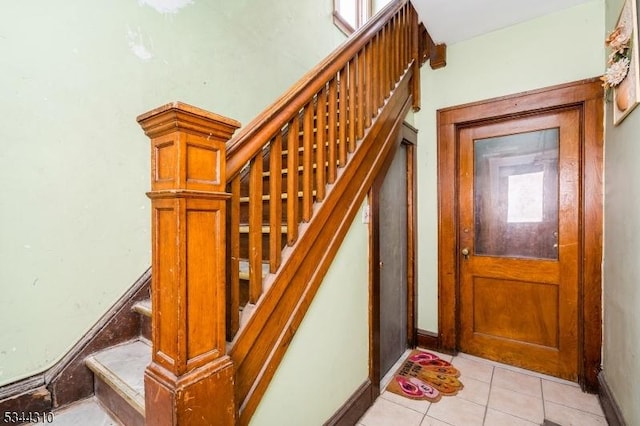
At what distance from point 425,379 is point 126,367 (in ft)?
6.38

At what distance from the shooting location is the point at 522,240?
7.92ft

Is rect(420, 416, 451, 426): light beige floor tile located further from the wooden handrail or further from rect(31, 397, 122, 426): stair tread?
the wooden handrail

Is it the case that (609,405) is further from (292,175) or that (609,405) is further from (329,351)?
(292,175)

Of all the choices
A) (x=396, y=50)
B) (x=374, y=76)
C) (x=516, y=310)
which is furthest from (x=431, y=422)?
(x=396, y=50)

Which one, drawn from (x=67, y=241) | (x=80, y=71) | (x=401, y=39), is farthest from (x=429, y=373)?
(x=80, y=71)

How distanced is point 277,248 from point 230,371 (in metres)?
0.46

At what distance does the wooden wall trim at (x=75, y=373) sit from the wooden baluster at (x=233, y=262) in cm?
87

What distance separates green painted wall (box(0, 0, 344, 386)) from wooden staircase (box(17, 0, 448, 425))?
289 millimetres

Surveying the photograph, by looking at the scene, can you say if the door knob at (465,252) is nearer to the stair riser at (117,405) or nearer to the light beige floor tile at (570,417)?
the light beige floor tile at (570,417)

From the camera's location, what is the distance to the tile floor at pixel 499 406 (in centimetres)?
183

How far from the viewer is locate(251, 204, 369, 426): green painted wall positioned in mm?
1316

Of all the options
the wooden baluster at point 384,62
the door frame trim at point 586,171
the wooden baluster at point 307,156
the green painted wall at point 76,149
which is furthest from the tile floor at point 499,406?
the wooden baluster at point 384,62

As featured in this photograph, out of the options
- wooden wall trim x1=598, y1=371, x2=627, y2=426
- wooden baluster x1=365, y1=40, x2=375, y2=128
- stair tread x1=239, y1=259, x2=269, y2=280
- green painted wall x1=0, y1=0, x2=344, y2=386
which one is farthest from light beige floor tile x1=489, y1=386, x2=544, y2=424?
green painted wall x1=0, y1=0, x2=344, y2=386

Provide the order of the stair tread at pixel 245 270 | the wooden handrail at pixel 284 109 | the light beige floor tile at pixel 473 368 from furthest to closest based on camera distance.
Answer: the light beige floor tile at pixel 473 368
the stair tread at pixel 245 270
the wooden handrail at pixel 284 109
